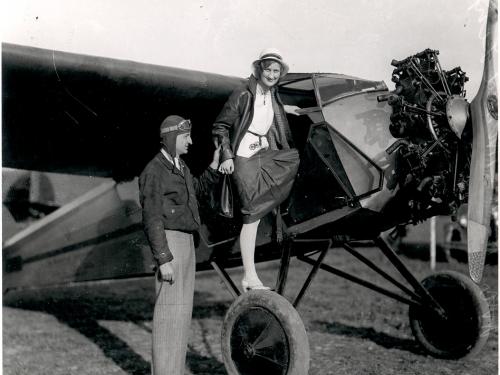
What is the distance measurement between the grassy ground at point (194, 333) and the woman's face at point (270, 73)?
248cm

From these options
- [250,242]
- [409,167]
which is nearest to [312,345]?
[250,242]

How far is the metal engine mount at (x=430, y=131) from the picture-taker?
348 cm

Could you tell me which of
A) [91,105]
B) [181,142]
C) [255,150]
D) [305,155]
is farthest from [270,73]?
[91,105]

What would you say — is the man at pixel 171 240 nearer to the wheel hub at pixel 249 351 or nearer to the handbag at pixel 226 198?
the handbag at pixel 226 198

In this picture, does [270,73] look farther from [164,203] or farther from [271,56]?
[164,203]

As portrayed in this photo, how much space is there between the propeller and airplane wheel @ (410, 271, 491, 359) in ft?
5.01

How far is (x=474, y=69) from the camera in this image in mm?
3852

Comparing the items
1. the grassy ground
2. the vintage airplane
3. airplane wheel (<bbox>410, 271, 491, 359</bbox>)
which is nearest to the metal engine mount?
the vintage airplane

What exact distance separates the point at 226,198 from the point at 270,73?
87 cm

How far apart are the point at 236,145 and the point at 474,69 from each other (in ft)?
5.57

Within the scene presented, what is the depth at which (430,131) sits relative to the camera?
138 inches

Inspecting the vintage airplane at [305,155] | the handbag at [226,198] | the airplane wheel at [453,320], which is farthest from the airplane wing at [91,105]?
the airplane wheel at [453,320]

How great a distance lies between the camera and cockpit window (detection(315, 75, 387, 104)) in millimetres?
3908

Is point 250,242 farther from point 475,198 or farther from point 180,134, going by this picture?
point 475,198
